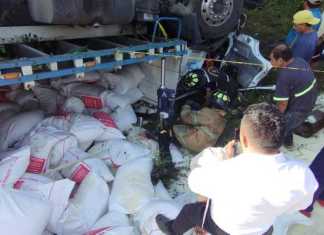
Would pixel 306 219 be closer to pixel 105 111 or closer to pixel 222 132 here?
pixel 222 132

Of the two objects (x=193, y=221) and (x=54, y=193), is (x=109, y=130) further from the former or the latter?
(x=193, y=221)

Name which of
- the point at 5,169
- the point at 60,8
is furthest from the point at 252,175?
the point at 60,8

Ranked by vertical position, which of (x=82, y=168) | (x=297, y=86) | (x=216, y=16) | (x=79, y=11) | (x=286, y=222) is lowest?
(x=286, y=222)

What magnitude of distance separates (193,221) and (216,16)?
2.57 m

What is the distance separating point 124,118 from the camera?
382cm

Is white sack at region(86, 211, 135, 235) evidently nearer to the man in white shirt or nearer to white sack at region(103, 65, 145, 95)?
the man in white shirt

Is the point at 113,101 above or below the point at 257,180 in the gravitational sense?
below

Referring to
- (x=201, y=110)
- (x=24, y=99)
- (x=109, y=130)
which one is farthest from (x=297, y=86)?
(x=24, y=99)

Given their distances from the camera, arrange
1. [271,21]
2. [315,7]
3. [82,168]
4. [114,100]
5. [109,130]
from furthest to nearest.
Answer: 1. [271,21]
2. [315,7]
3. [114,100]
4. [109,130]
5. [82,168]

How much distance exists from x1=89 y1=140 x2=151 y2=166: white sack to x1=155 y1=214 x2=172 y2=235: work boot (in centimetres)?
83

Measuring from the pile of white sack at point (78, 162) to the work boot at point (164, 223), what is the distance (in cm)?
6

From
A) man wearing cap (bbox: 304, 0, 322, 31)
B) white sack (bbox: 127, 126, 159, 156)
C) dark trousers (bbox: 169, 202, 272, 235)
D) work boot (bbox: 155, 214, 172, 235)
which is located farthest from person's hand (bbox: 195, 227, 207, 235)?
man wearing cap (bbox: 304, 0, 322, 31)

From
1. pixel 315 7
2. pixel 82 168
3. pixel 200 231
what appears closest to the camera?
pixel 200 231

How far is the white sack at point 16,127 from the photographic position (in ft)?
10.5
